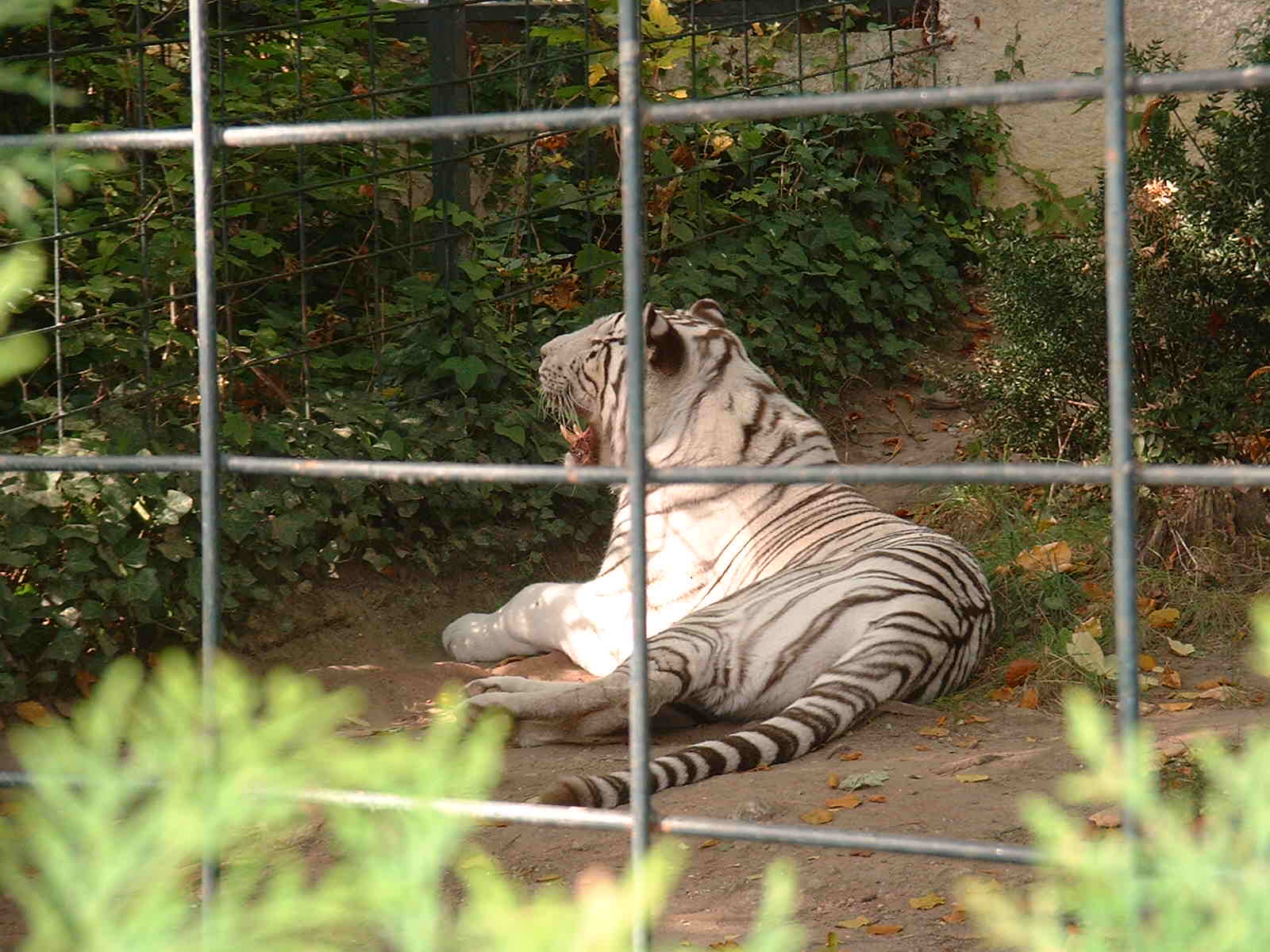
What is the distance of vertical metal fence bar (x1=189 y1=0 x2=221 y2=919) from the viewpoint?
1862 millimetres

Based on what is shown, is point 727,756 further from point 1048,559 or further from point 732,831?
point 732,831

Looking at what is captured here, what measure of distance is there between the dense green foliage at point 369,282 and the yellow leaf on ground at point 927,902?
2.74 m

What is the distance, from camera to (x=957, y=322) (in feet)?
27.5

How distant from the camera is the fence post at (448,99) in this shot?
632 centimetres

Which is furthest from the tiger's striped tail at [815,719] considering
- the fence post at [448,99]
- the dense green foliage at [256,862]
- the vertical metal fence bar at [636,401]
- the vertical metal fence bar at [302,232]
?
the fence post at [448,99]

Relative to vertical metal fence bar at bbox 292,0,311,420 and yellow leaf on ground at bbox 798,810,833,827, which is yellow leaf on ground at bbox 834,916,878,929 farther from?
vertical metal fence bar at bbox 292,0,311,420

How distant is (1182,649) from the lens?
4891 mm

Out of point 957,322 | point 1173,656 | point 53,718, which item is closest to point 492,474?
point 53,718

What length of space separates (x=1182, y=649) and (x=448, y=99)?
3615mm

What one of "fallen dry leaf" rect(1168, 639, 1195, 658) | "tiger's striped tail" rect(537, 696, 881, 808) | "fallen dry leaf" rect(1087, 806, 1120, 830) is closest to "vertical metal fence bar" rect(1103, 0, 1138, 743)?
"fallen dry leaf" rect(1087, 806, 1120, 830)

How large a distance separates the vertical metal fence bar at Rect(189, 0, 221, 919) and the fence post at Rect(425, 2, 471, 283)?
441 centimetres

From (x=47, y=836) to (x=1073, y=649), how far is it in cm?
414

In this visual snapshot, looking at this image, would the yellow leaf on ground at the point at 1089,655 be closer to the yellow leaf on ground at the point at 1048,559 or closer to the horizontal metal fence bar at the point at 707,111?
the yellow leaf on ground at the point at 1048,559

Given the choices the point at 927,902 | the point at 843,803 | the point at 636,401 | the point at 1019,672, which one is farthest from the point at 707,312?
the point at 636,401
